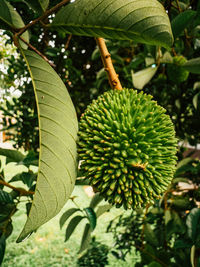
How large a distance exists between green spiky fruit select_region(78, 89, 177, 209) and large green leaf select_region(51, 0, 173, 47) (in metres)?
0.23

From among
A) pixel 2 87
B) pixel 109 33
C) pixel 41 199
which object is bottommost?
pixel 41 199

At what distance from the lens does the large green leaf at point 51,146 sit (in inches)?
19.0

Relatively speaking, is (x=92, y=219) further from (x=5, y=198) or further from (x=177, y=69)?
(x=177, y=69)

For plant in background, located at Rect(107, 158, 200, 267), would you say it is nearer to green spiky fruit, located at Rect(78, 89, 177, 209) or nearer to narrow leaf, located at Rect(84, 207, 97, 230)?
narrow leaf, located at Rect(84, 207, 97, 230)

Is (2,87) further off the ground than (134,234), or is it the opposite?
(2,87)

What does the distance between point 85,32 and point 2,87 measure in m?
1.49

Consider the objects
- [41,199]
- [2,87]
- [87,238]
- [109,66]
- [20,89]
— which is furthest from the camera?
[20,89]

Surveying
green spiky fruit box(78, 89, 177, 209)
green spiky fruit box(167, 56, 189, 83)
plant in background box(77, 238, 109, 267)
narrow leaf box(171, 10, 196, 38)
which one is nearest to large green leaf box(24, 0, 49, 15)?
green spiky fruit box(78, 89, 177, 209)

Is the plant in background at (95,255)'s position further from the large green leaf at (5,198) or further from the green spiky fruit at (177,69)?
the green spiky fruit at (177,69)

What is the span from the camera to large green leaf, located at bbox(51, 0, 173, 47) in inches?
21.2

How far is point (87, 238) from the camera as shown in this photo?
4.68ft

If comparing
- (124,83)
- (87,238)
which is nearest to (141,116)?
(87,238)

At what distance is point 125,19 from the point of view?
0.54m

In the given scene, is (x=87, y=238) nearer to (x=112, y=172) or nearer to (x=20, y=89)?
(x=112, y=172)
